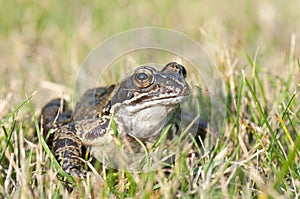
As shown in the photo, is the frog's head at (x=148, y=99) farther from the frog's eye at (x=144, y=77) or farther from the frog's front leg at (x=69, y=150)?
the frog's front leg at (x=69, y=150)

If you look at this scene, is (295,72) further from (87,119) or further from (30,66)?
(30,66)

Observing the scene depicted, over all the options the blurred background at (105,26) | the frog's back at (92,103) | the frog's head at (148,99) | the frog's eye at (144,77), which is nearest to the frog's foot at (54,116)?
the frog's back at (92,103)

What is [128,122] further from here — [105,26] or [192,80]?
[105,26]

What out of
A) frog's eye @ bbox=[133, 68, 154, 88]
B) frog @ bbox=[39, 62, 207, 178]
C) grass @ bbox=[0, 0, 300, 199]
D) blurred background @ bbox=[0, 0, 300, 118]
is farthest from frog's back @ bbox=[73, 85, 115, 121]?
blurred background @ bbox=[0, 0, 300, 118]

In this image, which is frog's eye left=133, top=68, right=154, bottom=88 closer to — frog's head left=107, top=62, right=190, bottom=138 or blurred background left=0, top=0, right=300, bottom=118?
frog's head left=107, top=62, right=190, bottom=138

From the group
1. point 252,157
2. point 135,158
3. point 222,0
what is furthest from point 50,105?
point 222,0

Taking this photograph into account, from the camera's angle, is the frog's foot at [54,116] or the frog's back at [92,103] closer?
the frog's back at [92,103]
